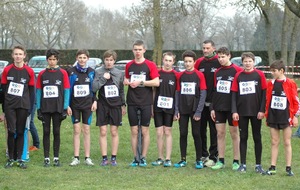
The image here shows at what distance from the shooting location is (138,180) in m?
7.76

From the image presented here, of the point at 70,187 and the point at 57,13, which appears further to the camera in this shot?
the point at 57,13

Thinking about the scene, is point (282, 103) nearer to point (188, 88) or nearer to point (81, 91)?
point (188, 88)

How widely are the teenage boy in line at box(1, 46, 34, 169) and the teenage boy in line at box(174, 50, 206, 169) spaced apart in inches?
97.0

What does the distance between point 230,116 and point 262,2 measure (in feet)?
79.8

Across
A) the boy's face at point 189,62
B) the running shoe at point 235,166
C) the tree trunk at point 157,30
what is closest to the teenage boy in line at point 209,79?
the boy's face at point 189,62

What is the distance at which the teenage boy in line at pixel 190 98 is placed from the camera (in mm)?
8844

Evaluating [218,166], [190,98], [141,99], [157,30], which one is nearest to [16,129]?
[141,99]

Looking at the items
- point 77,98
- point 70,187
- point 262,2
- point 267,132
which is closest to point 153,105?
point 77,98

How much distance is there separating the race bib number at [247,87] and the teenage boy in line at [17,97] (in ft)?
11.2

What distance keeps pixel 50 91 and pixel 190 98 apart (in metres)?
2.31

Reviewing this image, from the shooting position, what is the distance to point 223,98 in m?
8.69

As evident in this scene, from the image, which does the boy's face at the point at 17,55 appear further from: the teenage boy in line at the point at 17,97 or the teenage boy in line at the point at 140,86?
the teenage boy in line at the point at 140,86

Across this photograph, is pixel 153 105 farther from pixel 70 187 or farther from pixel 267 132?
pixel 267 132

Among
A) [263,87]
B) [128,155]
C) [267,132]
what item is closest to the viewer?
[263,87]
